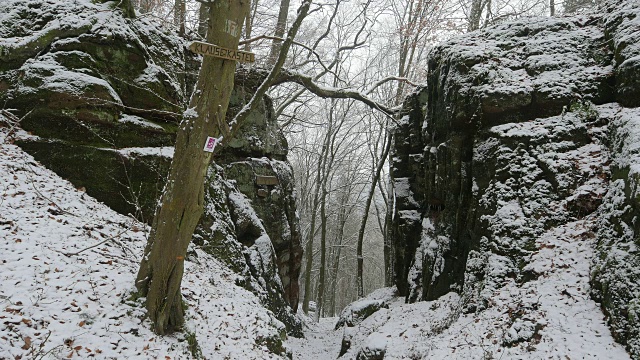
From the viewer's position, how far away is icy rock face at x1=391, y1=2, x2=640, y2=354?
5910 mm

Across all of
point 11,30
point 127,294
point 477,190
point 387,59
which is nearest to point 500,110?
point 477,190

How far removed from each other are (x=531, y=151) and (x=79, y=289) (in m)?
8.54

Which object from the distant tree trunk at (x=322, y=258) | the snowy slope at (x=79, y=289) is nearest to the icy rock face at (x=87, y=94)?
the snowy slope at (x=79, y=289)

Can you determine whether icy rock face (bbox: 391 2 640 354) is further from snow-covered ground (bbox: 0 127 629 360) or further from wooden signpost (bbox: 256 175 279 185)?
wooden signpost (bbox: 256 175 279 185)

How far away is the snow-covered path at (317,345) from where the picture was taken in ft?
37.1

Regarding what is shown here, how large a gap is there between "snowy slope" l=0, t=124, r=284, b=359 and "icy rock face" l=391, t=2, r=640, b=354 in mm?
4804

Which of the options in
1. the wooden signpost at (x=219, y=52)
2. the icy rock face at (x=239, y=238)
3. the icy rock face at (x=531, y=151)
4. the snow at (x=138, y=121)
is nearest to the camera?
the wooden signpost at (x=219, y=52)

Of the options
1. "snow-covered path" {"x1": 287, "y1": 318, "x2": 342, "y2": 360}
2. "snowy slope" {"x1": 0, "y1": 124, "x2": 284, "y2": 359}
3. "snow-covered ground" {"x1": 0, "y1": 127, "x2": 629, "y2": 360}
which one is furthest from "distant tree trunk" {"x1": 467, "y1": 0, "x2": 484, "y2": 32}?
"snowy slope" {"x1": 0, "y1": 124, "x2": 284, "y2": 359}

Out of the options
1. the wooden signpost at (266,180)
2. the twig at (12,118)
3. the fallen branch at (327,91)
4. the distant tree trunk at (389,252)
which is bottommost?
the distant tree trunk at (389,252)

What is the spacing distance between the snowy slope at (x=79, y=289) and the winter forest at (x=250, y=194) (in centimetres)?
3

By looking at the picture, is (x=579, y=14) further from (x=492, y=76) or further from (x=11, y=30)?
(x=11, y=30)

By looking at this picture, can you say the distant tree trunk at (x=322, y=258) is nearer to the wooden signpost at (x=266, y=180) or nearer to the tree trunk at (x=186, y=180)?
the wooden signpost at (x=266, y=180)

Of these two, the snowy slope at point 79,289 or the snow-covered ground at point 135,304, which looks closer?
the snowy slope at point 79,289

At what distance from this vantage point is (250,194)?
11.3 m
